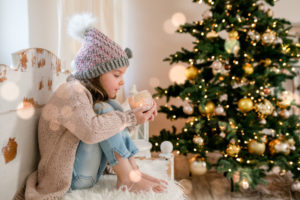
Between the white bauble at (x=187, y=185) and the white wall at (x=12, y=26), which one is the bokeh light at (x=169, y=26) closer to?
the white bauble at (x=187, y=185)

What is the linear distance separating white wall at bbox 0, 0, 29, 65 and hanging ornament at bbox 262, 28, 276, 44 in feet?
5.11

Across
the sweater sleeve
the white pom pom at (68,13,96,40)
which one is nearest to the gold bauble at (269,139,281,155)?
the sweater sleeve

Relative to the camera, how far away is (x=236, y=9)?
1943 millimetres

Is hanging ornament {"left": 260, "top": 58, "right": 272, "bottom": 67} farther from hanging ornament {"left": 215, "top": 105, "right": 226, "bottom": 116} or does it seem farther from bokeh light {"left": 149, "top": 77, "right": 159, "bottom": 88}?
bokeh light {"left": 149, "top": 77, "right": 159, "bottom": 88}

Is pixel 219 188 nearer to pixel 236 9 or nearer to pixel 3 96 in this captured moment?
pixel 236 9

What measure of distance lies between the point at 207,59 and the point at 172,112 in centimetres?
50

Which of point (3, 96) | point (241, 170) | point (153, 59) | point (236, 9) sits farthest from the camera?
point (153, 59)

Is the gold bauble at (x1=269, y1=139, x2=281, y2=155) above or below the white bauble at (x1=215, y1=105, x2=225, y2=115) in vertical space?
below

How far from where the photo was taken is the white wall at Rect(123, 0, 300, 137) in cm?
256

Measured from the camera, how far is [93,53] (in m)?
1.03

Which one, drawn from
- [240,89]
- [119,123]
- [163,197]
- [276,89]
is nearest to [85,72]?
[119,123]

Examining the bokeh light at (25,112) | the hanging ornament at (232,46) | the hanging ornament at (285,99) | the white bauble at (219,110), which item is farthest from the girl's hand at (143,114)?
the hanging ornament at (285,99)

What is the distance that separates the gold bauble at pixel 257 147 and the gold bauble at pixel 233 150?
9cm

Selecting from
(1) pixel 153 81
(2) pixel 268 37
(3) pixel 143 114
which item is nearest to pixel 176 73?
(1) pixel 153 81
